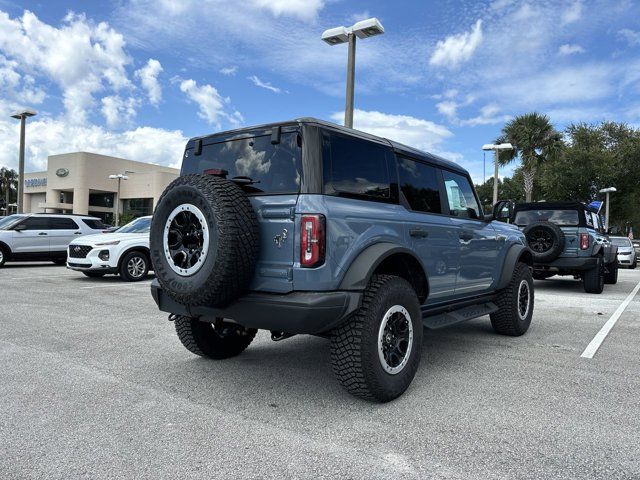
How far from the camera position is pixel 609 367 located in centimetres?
470

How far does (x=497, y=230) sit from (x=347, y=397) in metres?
2.95

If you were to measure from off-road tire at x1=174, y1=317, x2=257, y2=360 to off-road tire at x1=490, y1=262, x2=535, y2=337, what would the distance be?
293cm

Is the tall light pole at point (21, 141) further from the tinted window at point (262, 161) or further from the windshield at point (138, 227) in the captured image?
the tinted window at point (262, 161)

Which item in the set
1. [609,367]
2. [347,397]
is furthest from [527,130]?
[347,397]

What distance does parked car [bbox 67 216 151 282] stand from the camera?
1109cm

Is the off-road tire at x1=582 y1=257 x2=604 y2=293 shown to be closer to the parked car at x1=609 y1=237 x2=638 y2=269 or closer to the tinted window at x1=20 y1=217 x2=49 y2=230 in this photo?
the parked car at x1=609 y1=237 x2=638 y2=269

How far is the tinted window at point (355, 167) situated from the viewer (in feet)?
11.7

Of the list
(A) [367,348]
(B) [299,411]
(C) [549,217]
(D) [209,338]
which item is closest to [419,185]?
(A) [367,348]

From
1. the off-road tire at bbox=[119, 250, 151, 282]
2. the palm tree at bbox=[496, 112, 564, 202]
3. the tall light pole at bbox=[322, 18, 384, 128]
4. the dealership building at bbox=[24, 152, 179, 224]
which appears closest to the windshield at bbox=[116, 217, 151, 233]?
the off-road tire at bbox=[119, 250, 151, 282]

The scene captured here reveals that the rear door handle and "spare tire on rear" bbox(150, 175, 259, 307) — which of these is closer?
"spare tire on rear" bbox(150, 175, 259, 307)

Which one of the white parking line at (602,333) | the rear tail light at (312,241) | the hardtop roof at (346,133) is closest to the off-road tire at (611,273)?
the white parking line at (602,333)

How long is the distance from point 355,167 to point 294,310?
121cm

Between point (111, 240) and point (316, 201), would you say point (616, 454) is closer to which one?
point (316, 201)

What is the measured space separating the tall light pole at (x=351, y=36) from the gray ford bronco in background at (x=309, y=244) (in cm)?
653
